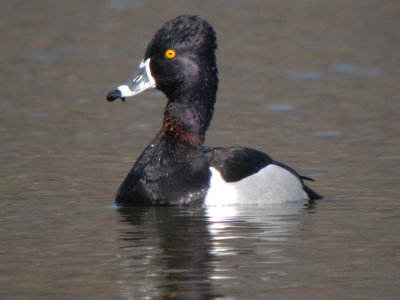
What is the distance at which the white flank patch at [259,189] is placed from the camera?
9914 millimetres

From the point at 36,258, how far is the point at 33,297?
3.67ft

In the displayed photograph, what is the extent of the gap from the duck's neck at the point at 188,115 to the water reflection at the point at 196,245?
879 millimetres

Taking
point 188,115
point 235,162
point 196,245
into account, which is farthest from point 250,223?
point 188,115

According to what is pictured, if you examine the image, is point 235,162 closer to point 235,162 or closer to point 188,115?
point 235,162

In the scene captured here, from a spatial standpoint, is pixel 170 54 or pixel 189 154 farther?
pixel 170 54

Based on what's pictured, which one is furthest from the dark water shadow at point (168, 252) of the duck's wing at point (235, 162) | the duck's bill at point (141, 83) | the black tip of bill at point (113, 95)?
the duck's bill at point (141, 83)

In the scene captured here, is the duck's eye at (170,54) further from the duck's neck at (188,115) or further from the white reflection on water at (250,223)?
the white reflection on water at (250,223)

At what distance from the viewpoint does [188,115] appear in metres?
10.4

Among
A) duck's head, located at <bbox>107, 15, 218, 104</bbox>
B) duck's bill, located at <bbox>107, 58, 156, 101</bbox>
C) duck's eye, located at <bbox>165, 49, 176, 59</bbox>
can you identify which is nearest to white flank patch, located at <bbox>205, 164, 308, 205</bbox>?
duck's head, located at <bbox>107, 15, 218, 104</bbox>

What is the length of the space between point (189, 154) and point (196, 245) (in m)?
1.93

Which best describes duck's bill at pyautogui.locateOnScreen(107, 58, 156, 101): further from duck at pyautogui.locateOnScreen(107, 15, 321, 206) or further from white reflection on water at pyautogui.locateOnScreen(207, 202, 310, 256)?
white reflection on water at pyautogui.locateOnScreen(207, 202, 310, 256)

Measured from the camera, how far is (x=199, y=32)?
406 inches

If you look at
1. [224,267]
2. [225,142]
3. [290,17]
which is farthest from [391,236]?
[290,17]

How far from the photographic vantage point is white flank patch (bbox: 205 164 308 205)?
9914 mm
